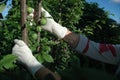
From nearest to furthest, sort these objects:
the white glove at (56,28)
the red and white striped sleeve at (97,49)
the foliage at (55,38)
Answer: the foliage at (55,38), the red and white striped sleeve at (97,49), the white glove at (56,28)

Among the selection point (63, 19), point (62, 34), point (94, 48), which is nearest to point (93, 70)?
point (94, 48)

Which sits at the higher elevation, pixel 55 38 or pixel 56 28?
pixel 56 28

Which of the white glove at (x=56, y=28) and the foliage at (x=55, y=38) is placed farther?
the white glove at (x=56, y=28)

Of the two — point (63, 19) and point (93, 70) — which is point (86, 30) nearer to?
point (63, 19)

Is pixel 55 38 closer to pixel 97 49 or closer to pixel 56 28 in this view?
pixel 56 28

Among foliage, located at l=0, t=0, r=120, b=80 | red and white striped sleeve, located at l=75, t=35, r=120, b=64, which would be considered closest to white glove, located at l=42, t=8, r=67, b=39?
foliage, located at l=0, t=0, r=120, b=80

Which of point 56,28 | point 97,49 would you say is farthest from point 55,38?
point 97,49

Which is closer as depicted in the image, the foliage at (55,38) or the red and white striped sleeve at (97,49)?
the foliage at (55,38)

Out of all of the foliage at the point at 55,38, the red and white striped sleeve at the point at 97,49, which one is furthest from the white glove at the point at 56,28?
the red and white striped sleeve at the point at 97,49

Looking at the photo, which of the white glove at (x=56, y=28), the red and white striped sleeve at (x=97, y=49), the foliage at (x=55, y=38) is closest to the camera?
the foliage at (x=55, y=38)

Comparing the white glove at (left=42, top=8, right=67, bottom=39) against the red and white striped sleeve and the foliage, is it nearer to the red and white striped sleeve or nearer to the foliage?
the foliage

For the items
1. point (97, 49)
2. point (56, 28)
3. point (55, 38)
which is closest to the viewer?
point (97, 49)

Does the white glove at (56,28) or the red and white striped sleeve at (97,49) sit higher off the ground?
the white glove at (56,28)

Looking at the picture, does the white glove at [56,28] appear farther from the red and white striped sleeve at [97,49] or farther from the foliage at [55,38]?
the red and white striped sleeve at [97,49]
